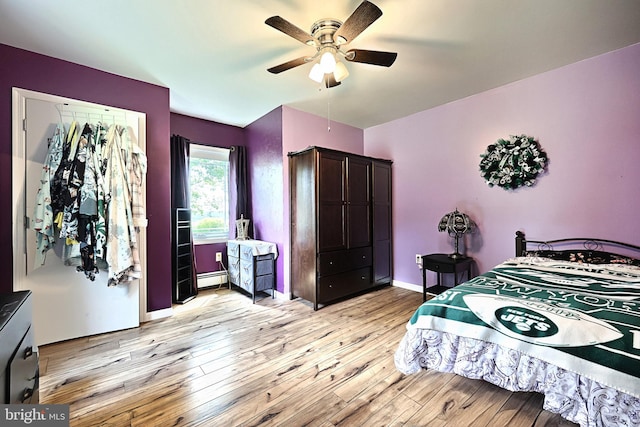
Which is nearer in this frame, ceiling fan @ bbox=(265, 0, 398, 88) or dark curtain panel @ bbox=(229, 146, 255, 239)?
ceiling fan @ bbox=(265, 0, 398, 88)

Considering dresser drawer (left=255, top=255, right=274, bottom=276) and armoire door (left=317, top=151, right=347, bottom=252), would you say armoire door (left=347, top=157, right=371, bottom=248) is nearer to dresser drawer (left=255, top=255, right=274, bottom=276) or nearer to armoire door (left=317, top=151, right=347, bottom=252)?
armoire door (left=317, top=151, right=347, bottom=252)

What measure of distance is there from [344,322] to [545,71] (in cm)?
332

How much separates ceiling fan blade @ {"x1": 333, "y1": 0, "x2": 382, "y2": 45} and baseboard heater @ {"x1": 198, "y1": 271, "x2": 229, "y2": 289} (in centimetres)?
356

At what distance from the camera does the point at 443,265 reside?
3.07 meters

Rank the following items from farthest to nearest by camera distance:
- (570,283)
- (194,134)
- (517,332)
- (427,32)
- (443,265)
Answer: (194,134)
(443,265)
(427,32)
(570,283)
(517,332)

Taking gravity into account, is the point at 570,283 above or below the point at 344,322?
above

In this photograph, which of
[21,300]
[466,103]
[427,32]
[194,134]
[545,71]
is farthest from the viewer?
[194,134]

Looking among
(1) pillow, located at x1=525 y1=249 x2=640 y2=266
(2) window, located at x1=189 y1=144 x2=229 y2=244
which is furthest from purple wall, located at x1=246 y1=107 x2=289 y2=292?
(1) pillow, located at x1=525 y1=249 x2=640 y2=266

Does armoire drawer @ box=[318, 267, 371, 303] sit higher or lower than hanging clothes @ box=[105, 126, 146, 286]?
lower

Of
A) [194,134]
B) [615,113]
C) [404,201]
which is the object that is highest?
[194,134]

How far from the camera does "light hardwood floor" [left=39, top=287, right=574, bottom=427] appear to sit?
1.51m

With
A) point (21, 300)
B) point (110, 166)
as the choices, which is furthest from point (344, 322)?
point (110, 166)

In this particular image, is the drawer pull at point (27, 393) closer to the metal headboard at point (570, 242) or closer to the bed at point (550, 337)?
the bed at point (550, 337)

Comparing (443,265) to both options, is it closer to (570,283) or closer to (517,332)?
(570,283)
